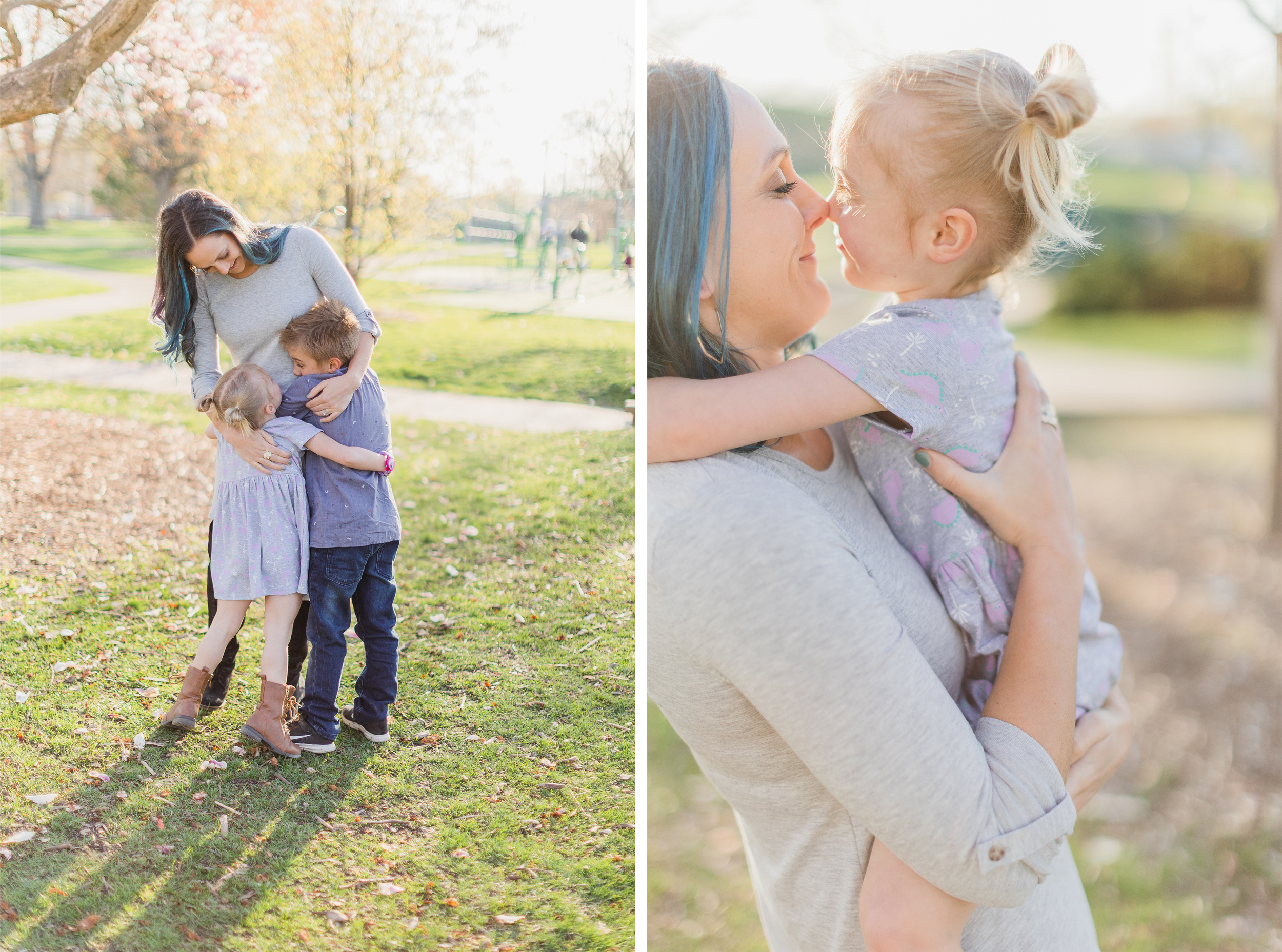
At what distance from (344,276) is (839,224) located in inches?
35.1

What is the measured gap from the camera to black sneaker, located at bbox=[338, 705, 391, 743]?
1774 millimetres

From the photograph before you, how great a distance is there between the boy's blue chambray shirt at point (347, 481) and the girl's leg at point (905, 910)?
3.41ft

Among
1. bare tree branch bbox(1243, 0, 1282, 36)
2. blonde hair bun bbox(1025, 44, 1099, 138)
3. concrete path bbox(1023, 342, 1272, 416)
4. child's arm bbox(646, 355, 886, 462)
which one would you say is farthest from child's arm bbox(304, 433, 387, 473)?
concrete path bbox(1023, 342, 1272, 416)

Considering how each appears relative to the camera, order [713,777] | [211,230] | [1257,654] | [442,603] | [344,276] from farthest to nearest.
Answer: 1. [1257,654]
2. [442,603]
3. [344,276]
4. [211,230]
5. [713,777]

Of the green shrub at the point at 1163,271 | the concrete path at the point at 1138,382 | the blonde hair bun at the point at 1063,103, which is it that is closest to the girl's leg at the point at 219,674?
the blonde hair bun at the point at 1063,103

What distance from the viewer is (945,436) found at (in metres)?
1.37

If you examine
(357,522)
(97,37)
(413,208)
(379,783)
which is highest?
(97,37)

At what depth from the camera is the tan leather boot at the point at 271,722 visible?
5.62ft

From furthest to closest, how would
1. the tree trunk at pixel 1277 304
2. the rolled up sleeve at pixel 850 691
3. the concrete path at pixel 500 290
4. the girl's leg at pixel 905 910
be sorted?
the tree trunk at pixel 1277 304, the concrete path at pixel 500 290, the girl's leg at pixel 905 910, the rolled up sleeve at pixel 850 691

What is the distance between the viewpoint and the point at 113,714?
67.3 inches

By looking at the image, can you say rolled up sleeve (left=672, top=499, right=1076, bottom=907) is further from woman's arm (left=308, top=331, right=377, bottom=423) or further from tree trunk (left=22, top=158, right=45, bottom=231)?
tree trunk (left=22, top=158, right=45, bottom=231)

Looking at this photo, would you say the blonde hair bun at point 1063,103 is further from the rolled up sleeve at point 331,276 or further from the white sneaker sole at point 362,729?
the white sneaker sole at point 362,729

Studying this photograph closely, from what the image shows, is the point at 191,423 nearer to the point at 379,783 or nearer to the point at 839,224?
the point at 379,783

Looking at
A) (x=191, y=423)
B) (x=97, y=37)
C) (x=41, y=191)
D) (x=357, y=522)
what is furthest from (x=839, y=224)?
(x=41, y=191)
